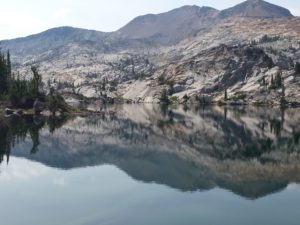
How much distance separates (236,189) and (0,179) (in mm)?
36966

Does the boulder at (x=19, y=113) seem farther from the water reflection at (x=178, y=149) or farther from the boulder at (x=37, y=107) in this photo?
the water reflection at (x=178, y=149)

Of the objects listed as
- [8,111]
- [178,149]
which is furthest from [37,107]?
[178,149]

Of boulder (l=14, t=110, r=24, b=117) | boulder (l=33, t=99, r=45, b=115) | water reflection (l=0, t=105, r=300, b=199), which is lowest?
water reflection (l=0, t=105, r=300, b=199)

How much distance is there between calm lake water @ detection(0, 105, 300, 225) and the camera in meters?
53.1

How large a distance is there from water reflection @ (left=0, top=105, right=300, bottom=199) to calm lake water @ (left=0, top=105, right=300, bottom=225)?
23cm

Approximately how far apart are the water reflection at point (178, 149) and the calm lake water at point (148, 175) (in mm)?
231

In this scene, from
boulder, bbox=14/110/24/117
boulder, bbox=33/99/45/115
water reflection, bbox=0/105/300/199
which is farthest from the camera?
boulder, bbox=33/99/45/115

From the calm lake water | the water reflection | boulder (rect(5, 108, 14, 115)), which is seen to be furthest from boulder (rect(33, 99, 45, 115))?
the calm lake water

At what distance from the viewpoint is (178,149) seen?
Result: 11475cm

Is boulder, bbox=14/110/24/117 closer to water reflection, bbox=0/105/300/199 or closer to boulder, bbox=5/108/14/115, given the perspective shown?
boulder, bbox=5/108/14/115

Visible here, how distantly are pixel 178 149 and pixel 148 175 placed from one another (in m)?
35.4

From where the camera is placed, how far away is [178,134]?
14462 centimetres

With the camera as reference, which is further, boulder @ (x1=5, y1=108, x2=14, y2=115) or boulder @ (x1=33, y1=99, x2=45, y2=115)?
boulder @ (x1=33, y1=99, x2=45, y2=115)

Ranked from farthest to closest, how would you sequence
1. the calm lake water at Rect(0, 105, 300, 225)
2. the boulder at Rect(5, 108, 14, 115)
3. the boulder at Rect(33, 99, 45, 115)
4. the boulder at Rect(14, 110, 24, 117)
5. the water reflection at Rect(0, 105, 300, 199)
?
the boulder at Rect(33, 99, 45, 115) → the boulder at Rect(14, 110, 24, 117) → the boulder at Rect(5, 108, 14, 115) → the water reflection at Rect(0, 105, 300, 199) → the calm lake water at Rect(0, 105, 300, 225)
